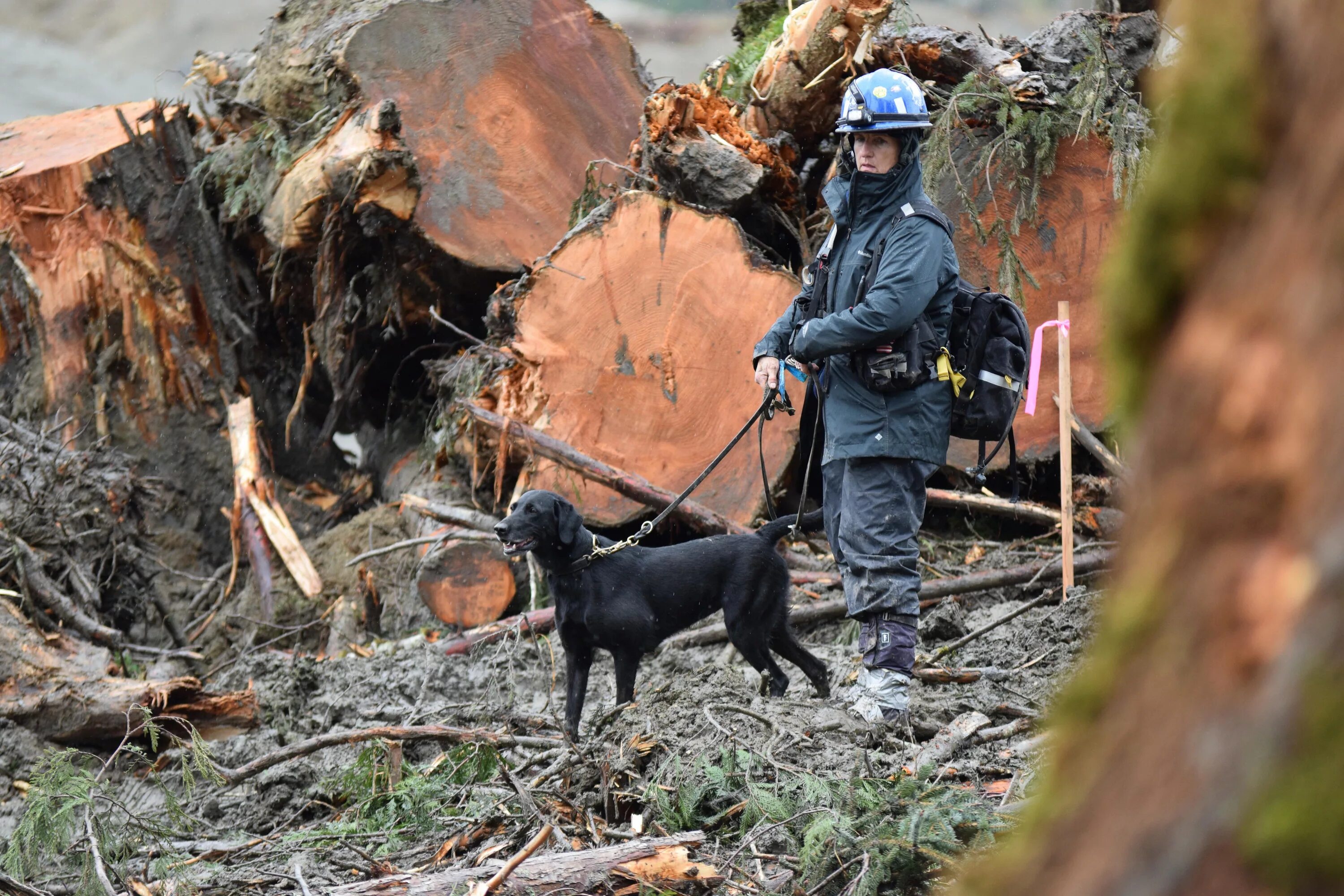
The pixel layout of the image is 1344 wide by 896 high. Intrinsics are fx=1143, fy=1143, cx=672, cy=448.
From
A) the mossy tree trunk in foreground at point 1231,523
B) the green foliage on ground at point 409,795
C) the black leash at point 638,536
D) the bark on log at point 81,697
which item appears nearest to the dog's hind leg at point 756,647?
the black leash at point 638,536

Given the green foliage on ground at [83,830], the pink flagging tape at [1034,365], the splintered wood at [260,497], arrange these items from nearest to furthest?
the green foliage on ground at [83,830], the pink flagging tape at [1034,365], the splintered wood at [260,497]

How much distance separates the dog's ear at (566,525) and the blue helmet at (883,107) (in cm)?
194

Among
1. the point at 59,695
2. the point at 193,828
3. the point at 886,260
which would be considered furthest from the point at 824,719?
the point at 59,695

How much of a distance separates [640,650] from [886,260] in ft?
6.50

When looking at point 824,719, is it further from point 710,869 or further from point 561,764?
point 710,869

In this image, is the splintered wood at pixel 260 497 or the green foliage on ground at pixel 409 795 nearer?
the green foliage on ground at pixel 409 795

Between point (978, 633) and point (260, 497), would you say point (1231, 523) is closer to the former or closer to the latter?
point (978, 633)

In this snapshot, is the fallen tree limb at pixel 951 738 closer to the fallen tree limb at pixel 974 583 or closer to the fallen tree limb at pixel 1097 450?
the fallen tree limb at pixel 974 583

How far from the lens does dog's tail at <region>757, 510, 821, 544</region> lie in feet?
16.2

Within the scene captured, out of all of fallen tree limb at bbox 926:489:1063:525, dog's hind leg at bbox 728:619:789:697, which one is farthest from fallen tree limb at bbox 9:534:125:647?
fallen tree limb at bbox 926:489:1063:525

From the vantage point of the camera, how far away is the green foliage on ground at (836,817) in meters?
2.61

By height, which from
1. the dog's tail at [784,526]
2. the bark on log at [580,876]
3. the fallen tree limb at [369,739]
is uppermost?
the dog's tail at [784,526]

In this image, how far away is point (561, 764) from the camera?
143 inches

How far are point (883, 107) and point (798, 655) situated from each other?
7.69ft
